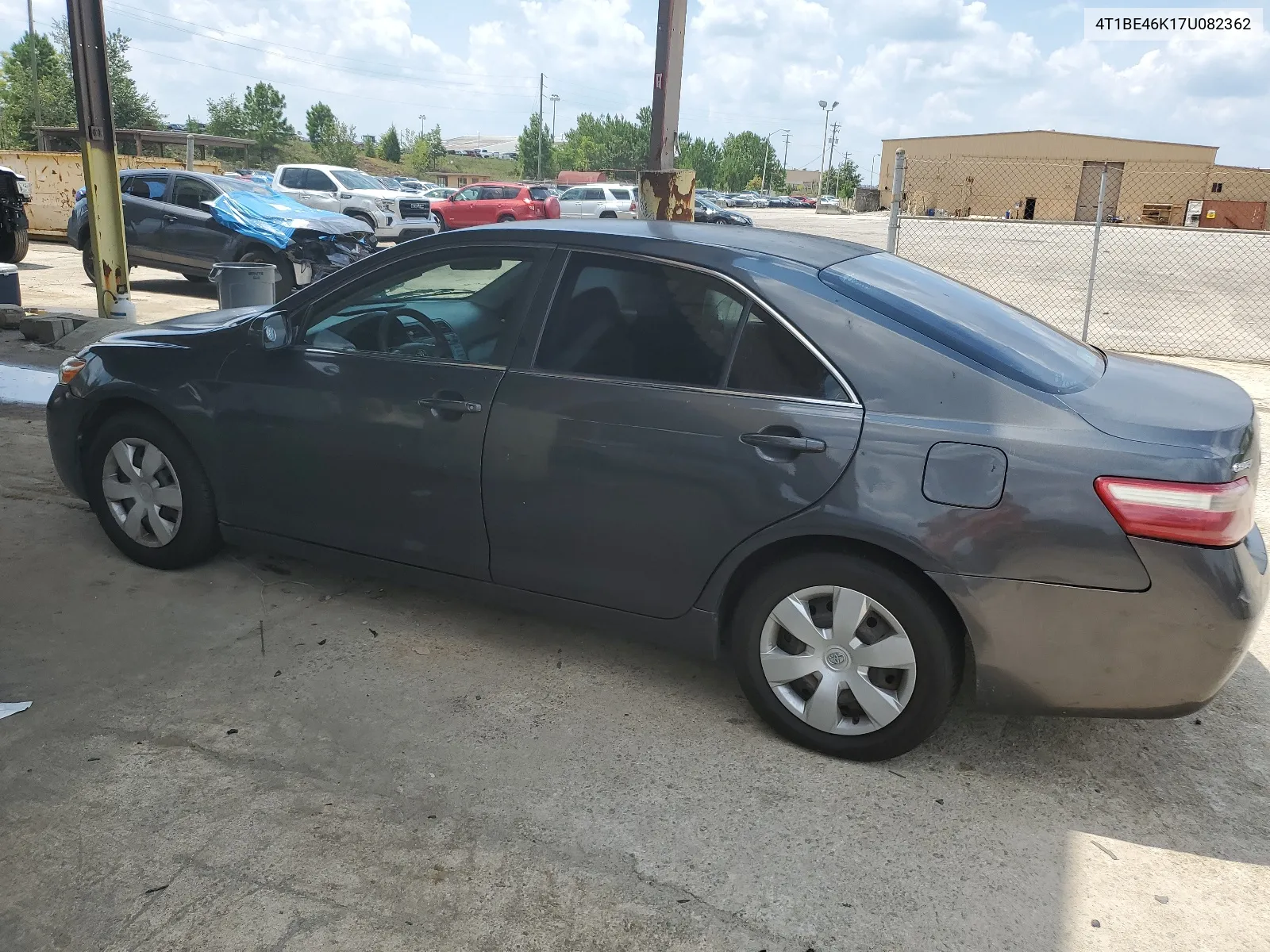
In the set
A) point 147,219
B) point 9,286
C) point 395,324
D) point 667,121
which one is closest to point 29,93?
point 147,219

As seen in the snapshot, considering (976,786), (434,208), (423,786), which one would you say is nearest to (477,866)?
(423,786)

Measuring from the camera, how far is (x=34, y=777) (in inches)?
119

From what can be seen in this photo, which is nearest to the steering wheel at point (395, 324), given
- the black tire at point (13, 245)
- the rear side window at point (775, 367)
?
the rear side window at point (775, 367)

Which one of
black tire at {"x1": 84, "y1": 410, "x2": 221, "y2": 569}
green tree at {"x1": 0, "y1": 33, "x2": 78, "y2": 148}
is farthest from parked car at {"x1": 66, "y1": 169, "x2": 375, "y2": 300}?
green tree at {"x1": 0, "y1": 33, "x2": 78, "y2": 148}

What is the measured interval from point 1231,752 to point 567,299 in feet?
8.89

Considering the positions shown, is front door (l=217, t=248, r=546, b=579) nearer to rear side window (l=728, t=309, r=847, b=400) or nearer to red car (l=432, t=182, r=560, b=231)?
rear side window (l=728, t=309, r=847, b=400)

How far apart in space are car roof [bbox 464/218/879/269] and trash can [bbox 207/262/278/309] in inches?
266

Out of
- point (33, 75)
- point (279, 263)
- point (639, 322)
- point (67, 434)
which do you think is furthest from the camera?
point (33, 75)

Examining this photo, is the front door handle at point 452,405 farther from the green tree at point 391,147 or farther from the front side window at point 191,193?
the green tree at point 391,147

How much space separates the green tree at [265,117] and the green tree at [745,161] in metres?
53.6

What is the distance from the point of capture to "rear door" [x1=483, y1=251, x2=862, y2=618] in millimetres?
3127

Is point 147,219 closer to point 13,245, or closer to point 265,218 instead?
point 265,218

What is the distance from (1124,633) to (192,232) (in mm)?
13813

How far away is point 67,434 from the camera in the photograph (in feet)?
14.9
